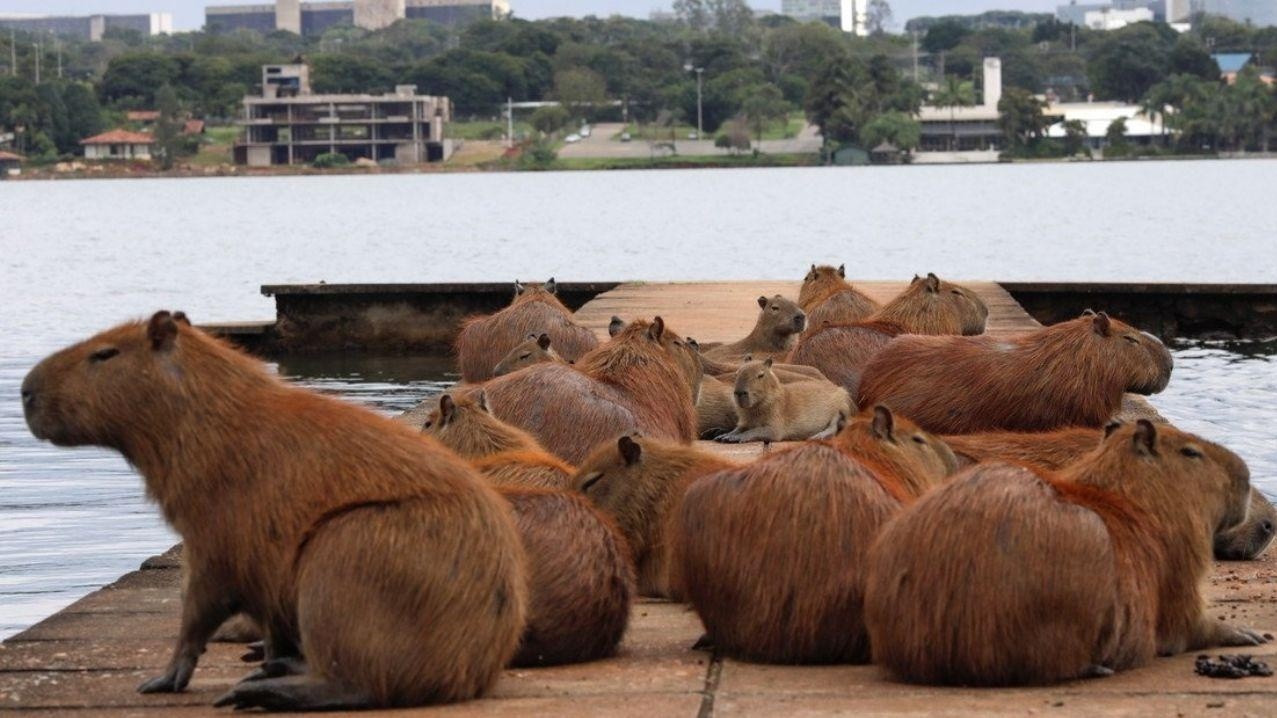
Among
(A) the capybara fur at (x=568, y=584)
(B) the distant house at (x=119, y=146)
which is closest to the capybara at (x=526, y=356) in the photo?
(A) the capybara fur at (x=568, y=584)

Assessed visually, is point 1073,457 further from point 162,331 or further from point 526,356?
point 526,356

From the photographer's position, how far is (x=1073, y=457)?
716 cm

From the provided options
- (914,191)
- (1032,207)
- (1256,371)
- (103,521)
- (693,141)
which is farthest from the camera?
(693,141)

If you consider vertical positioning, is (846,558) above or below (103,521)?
above

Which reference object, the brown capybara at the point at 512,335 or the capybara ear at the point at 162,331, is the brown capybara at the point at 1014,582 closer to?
the capybara ear at the point at 162,331

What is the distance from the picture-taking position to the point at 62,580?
34.7 ft

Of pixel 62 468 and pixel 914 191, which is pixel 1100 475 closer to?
pixel 62 468

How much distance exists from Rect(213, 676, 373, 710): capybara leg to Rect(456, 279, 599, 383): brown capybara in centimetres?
693

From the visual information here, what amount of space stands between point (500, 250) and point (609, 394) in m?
48.4

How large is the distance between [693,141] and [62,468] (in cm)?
14869

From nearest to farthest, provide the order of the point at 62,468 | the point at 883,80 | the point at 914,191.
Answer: the point at 62,468, the point at 914,191, the point at 883,80

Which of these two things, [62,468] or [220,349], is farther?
[62,468]

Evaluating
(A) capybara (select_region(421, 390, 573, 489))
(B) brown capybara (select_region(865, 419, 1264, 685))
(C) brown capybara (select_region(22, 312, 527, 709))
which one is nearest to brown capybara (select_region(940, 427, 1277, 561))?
(A) capybara (select_region(421, 390, 573, 489))

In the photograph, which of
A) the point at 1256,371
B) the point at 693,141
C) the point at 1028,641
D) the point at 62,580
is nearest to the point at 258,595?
the point at 1028,641
